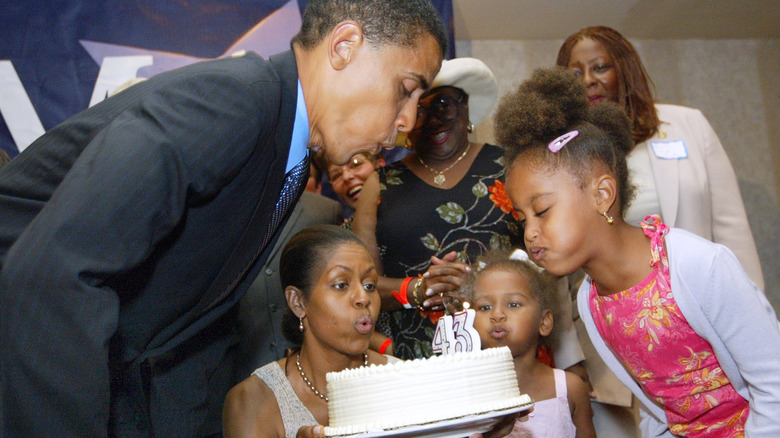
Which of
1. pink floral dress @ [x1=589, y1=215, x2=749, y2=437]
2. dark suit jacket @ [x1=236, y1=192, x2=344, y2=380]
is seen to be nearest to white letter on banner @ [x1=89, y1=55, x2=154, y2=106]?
dark suit jacket @ [x1=236, y1=192, x2=344, y2=380]

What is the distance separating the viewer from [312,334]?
284 cm

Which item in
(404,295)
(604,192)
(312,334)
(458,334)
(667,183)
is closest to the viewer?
(458,334)

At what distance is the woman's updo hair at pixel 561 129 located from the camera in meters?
2.47

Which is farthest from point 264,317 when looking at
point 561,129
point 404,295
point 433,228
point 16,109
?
point 16,109

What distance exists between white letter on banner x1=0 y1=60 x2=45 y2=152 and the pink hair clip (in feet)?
10.0

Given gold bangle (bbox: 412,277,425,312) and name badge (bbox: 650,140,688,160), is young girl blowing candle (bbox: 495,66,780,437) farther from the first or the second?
name badge (bbox: 650,140,688,160)

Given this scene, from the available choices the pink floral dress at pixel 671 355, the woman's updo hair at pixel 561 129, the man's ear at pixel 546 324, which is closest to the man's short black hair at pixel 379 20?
the woman's updo hair at pixel 561 129

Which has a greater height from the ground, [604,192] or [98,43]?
[98,43]

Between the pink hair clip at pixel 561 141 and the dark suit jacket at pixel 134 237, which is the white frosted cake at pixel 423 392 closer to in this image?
the dark suit jacket at pixel 134 237

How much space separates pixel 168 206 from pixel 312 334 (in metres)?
1.51

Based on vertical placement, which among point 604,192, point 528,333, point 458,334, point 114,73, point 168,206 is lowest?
point 528,333

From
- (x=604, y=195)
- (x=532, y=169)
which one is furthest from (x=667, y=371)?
(x=532, y=169)

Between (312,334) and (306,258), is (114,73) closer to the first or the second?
(306,258)

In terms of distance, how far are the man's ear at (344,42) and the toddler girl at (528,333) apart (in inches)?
50.6
